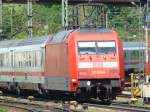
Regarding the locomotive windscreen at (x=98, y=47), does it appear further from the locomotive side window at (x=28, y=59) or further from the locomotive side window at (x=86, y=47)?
the locomotive side window at (x=28, y=59)

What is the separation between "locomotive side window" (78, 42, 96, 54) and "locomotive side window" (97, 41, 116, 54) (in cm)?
20

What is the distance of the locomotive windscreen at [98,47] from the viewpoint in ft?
82.2

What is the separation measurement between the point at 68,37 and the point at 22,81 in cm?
904

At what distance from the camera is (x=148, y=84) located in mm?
27047

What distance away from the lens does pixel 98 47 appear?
25.2 meters

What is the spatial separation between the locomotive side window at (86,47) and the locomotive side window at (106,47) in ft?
0.64

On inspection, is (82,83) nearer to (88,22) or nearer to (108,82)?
(108,82)

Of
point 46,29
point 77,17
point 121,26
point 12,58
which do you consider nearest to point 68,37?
point 77,17

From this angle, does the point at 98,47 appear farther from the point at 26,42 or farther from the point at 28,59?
the point at 26,42

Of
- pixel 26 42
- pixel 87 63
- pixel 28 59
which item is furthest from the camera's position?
pixel 26 42

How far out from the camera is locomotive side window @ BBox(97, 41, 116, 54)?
82.3 ft

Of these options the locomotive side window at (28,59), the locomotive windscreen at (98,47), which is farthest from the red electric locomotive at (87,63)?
the locomotive side window at (28,59)

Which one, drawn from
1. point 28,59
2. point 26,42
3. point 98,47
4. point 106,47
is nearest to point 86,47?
point 98,47

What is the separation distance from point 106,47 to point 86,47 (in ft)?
2.55
